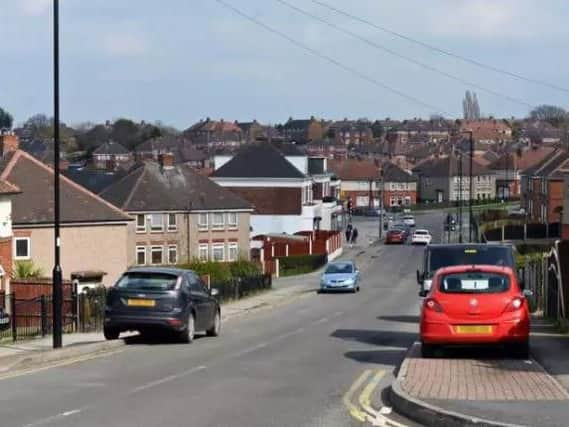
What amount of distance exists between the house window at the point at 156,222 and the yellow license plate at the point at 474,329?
191 ft

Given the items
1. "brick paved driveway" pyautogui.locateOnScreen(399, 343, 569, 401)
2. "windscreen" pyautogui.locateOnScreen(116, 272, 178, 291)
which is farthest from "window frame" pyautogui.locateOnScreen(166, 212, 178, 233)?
"brick paved driveway" pyautogui.locateOnScreen(399, 343, 569, 401)

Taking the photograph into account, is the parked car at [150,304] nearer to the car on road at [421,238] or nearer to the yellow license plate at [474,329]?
the yellow license plate at [474,329]

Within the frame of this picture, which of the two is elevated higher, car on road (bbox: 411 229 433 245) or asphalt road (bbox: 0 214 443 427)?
asphalt road (bbox: 0 214 443 427)

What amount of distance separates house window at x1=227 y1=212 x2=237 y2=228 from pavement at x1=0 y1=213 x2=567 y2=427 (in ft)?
157

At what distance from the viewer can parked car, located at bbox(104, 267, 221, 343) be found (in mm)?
22797

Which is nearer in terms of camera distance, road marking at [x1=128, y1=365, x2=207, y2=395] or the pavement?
the pavement

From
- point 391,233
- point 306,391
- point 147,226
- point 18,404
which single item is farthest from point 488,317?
point 391,233

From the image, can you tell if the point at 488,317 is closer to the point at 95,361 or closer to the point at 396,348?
the point at 396,348

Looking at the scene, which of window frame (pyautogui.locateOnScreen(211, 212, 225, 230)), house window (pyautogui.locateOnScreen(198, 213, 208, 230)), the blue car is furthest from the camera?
window frame (pyautogui.locateOnScreen(211, 212, 225, 230))

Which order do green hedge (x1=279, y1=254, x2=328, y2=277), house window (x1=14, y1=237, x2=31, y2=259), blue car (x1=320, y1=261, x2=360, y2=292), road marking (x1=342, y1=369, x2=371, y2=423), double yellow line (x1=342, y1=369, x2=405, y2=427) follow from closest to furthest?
double yellow line (x1=342, y1=369, x2=405, y2=427), road marking (x1=342, y1=369, x2=371, y2=423), house window (x1=14, y1=237, x2=31, y2=259), blue car (x1=320, y1=261, x2=360, y2=292), green hedge (x1=279, y1=254, x2=328, y2=277)

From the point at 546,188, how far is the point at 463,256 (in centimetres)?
7141

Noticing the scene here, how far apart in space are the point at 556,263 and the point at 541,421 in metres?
18.5

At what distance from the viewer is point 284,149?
105 m

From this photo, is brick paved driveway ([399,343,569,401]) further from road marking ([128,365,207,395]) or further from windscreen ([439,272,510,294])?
road marking ([128,365,207,395])
